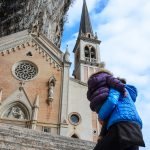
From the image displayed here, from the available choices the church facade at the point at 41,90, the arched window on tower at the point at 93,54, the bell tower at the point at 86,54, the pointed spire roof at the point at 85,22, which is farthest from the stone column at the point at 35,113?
the pointed spire roof at the point at 85,22

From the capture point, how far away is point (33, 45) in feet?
82.2

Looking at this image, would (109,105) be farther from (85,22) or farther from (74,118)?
(85,22)

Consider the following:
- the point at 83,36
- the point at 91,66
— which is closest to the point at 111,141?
the point at 91,66

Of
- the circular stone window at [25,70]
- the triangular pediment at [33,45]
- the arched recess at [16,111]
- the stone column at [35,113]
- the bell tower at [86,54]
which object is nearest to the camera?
the stone column at [35,113]

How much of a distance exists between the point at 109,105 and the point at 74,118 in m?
18.8

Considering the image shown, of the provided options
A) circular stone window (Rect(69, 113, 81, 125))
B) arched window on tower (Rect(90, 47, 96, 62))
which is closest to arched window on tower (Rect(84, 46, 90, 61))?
arched window on tower (Rect(90, 47, 96, 62))

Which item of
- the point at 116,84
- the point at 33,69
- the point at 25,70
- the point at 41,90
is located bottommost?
the point at 116,84

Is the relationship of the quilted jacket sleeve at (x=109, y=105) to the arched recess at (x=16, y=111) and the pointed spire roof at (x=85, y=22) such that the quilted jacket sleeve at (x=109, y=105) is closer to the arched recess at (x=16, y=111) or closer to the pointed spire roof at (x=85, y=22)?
the arched recess at (x=16, y=111)

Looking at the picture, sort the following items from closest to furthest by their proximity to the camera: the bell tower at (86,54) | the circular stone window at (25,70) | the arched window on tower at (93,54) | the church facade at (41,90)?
the church facade at (41,90), the circular stone window at (25,70), the bell tower at (86,54), the arched window on tower at (93,54)

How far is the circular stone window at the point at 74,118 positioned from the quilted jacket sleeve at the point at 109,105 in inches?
725

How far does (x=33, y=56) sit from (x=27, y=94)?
3835mm

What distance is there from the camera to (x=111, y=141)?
141 inches

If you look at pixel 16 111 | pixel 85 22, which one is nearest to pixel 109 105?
pixel 16 111

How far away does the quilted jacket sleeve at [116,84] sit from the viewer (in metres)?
3.98
